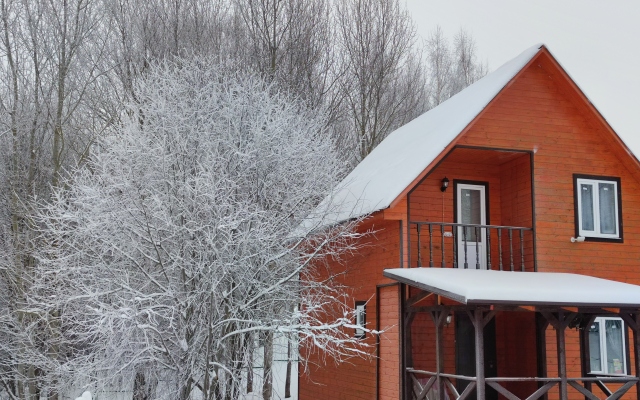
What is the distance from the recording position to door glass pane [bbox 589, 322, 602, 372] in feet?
42.8

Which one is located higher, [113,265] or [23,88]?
[23,88]

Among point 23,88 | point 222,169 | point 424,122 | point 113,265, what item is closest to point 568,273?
point 424,122

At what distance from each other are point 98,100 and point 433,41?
88.7 ft

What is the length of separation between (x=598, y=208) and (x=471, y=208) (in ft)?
8.09

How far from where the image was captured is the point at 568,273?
12.8m

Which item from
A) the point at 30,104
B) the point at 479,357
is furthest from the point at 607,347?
the point at 30,104

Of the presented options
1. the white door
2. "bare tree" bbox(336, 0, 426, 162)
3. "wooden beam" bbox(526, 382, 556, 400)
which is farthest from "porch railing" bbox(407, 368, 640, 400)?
"bare tree" bbox(336, 0, 426, 162)

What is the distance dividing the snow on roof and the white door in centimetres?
145

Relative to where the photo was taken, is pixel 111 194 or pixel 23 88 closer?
pixel 111 194

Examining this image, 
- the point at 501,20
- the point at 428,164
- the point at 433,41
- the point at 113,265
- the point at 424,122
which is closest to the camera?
the point at 428,164

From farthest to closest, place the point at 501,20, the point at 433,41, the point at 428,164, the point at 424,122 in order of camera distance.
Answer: the point at 501,20 → the point at 433,41 → the point at 424,122 → the point at 428,164

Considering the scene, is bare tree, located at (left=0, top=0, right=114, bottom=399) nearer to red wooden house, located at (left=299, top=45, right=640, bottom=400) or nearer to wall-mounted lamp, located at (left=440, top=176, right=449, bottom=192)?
red wooden house, located at (left=299, top=45, right=640, bottom=400)

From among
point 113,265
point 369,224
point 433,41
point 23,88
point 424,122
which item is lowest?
point 113,265

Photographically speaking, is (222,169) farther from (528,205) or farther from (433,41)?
(433,41)
